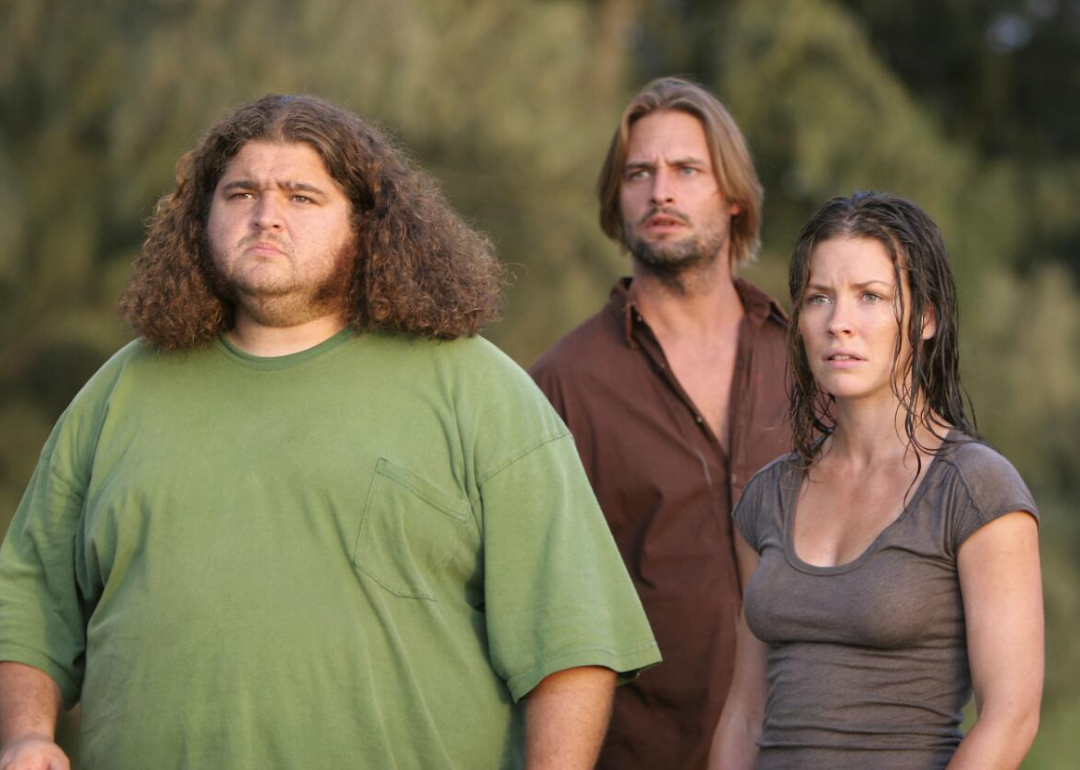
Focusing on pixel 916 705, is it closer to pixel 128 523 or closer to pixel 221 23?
pixel 128 523

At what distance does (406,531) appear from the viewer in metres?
3.02

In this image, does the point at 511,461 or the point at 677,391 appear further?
the point at 677,391

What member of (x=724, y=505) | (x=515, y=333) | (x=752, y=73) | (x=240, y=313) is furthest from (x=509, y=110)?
(x=240, y=313)

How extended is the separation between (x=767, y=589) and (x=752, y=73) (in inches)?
342

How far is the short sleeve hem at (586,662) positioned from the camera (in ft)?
9.70

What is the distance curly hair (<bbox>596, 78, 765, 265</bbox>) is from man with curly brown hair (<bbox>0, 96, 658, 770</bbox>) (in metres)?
1.46

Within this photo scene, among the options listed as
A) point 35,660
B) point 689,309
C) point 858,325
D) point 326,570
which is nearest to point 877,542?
point 858,325

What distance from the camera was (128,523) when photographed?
3.06m

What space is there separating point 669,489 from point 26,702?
1.66 metres

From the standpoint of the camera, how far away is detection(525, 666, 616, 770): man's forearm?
116 inches

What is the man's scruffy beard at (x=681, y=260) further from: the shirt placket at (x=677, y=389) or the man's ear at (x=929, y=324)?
the man's ear at (x=929, y=324)

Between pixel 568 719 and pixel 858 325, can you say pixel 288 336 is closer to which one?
pixel 568 719

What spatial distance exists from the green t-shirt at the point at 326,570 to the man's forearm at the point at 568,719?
42 mm

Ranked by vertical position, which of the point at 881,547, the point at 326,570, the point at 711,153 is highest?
the point at 711,153
